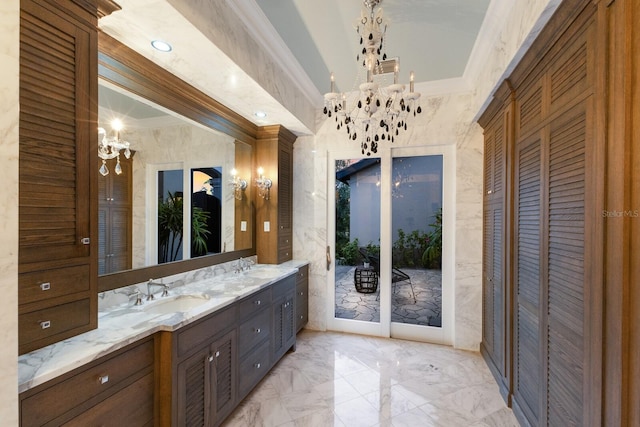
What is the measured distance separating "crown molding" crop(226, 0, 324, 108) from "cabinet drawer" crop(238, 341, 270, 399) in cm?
255

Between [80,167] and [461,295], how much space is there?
359 centimetres

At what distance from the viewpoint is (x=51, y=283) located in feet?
4.20

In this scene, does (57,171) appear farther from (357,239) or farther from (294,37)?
(357,239)

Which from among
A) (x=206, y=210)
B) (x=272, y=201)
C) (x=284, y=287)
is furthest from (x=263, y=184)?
(x=284, y=287)

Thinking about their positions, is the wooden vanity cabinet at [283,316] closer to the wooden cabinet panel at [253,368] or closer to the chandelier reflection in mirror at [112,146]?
the wooden cabinet panel at [253,368]

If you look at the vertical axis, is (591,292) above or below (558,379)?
above

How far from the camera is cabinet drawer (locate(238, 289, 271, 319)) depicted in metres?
2.27

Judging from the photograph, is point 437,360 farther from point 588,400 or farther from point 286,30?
point 286,30

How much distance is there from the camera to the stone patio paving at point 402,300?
11.7ft

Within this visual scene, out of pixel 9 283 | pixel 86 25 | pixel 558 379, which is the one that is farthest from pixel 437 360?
pixel 86 25

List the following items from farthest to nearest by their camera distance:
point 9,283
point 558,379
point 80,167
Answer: point 558,379 < point 80,167 < point 9,283

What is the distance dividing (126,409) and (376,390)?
193 cm

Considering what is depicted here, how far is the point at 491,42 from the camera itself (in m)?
2.36

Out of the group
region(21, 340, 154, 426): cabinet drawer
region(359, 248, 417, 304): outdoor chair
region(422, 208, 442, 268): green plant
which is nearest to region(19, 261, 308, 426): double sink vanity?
region(21, 340, 154, 426): cabinet drawer
